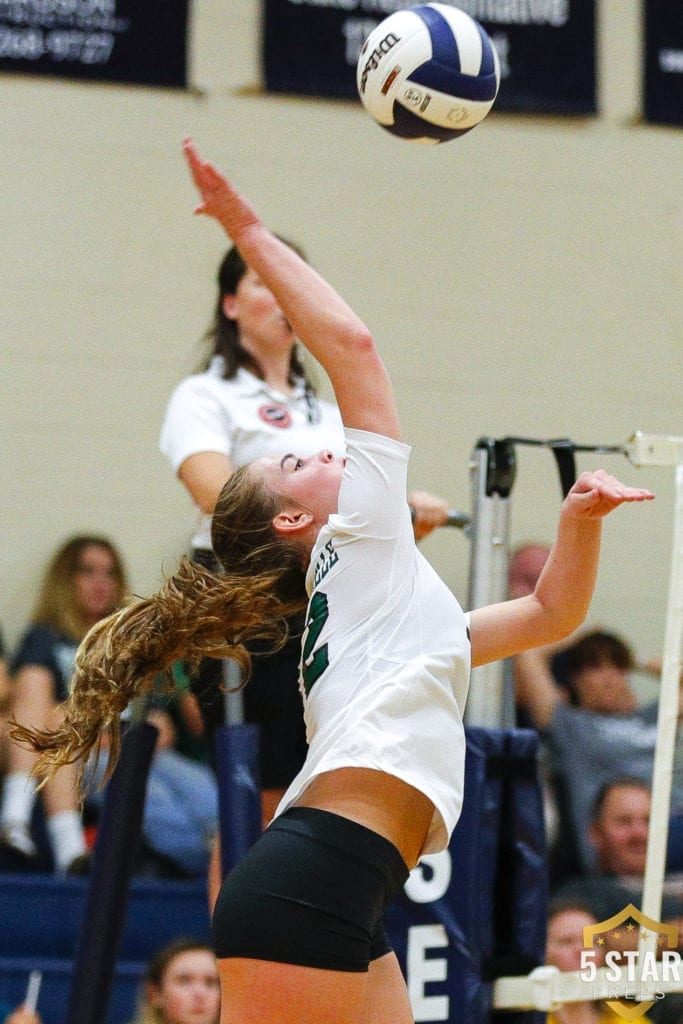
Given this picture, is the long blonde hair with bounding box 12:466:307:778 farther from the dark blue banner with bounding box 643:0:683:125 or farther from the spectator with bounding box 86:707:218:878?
the dark blue banner with bounding box 643:0:683:125

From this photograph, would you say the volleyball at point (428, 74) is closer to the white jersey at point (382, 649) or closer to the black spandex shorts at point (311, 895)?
the white jersey at point (382, 649)

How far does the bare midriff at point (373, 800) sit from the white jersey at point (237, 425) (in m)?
1.23

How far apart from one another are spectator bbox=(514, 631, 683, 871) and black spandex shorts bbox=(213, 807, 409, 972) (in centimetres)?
333

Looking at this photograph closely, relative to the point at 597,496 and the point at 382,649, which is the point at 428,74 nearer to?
the point at 597,496

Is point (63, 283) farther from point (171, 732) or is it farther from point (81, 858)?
point (81, 858)

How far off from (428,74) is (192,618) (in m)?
1.34

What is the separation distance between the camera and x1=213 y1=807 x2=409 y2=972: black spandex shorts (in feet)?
6.43

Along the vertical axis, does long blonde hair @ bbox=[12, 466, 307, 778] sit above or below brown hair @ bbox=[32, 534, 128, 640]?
below

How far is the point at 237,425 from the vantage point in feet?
10.7

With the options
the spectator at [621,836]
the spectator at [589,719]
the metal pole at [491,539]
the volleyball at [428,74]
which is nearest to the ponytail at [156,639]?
the metal pole at [491,539]

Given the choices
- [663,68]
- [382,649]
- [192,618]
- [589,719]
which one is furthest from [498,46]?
[382,649]

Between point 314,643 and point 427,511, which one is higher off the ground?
point 427,511

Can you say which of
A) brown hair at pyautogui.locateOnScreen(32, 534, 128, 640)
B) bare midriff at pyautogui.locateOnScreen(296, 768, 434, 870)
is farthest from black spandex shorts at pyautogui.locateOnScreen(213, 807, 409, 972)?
brown hair at pyautogui.locateOnScreen(32, 534, 128, 640)

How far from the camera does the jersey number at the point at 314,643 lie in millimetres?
2170
